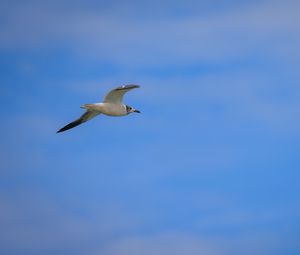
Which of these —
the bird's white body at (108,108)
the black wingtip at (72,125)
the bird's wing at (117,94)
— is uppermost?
the black wingtip at (72,125)

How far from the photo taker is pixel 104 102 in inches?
2472

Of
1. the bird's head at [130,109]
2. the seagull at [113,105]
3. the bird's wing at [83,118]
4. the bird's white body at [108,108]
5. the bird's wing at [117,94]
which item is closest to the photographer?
the bird's wing at [117,94]

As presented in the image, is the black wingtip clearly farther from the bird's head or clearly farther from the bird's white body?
the bird's white body

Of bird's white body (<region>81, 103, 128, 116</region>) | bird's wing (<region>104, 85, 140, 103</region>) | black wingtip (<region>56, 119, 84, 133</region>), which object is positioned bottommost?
bird's white body (<region>81, 103, 128, 116</region>)

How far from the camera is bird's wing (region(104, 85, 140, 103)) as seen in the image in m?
60.8

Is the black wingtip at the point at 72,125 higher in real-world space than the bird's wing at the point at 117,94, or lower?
higher

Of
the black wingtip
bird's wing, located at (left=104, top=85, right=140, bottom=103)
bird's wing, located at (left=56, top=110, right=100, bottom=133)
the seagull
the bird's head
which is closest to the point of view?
bird's wing, located at (left=104, top=85, right=140, bottom=103)

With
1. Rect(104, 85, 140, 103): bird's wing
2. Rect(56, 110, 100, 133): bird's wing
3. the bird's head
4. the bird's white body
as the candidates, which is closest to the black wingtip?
Rect(56, 110, 100, 133): bird's wing

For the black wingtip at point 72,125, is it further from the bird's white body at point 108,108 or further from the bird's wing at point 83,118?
the bird's white body at point 108,108

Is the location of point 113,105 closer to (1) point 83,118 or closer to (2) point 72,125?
(1) point 83,118

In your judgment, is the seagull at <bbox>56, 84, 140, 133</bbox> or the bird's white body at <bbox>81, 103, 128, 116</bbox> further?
the bird's white body at <bbox>81, 103, 128, 116</bbox>

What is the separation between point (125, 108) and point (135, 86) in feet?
14.2

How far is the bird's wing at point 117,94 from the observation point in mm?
60750

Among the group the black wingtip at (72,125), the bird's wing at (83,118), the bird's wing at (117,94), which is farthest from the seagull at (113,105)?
the black wingtip at (72,125)
